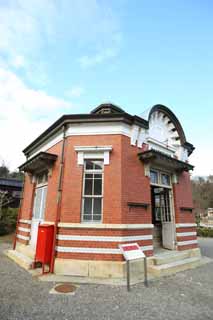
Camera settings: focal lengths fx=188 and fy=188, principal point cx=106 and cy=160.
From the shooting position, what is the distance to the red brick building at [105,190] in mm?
5520

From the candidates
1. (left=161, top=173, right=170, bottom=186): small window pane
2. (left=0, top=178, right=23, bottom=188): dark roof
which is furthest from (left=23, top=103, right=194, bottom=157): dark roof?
(left=0, top=178, right=23, bottom=188): dark roof

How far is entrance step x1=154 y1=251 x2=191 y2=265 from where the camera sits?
610 centimetres

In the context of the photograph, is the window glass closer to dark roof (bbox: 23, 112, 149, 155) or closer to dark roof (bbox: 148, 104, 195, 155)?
dark roof (bbox: 23, 112, 149, 155)

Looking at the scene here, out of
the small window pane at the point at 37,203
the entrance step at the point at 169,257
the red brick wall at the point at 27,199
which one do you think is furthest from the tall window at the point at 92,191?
the red brick wall at the point at 27,199

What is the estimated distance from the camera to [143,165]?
264 inches

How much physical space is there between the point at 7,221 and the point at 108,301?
12508mm

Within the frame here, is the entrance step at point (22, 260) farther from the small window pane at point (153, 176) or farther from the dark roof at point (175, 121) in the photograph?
the dark roof at point (175, 121)

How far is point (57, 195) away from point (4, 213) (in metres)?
10.6

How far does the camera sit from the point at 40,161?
699 centimetres

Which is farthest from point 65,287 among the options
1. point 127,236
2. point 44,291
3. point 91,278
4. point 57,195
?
point 57,195

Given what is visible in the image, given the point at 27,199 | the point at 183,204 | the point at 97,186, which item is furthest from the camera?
the point at 27,199

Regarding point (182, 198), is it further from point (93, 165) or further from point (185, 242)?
point (93, 165)

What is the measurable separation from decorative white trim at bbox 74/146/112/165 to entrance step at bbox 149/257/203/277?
3.55 metres

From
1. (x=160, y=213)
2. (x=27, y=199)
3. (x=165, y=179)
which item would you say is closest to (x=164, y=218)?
(x=160, y=213)
